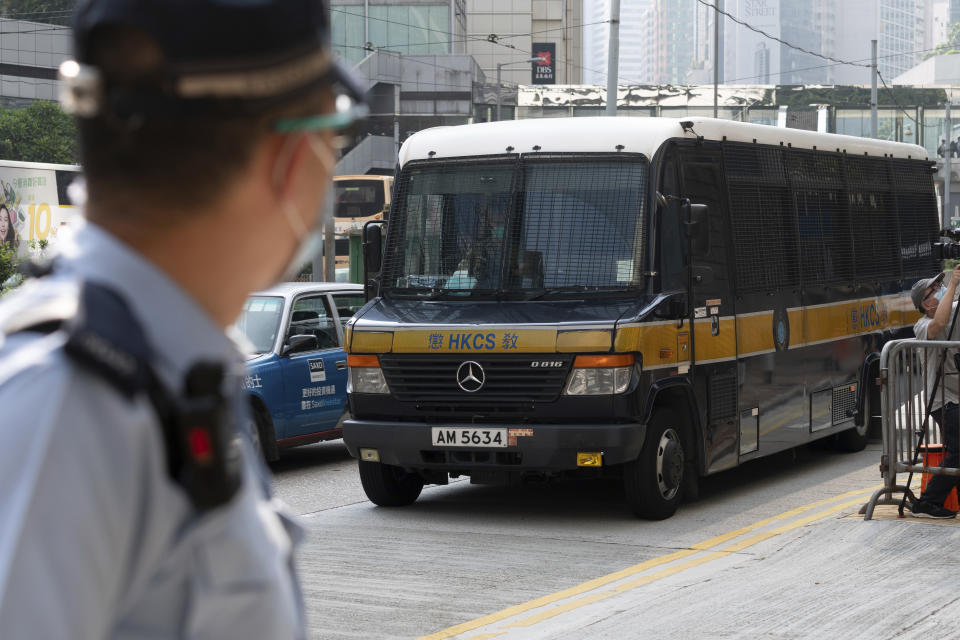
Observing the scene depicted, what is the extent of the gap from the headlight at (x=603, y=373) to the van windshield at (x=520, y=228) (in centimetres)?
65

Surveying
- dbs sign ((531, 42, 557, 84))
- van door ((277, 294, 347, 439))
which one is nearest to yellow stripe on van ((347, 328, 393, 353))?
van door ((277, 294, 347, 439))

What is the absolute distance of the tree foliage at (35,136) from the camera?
5044 cm

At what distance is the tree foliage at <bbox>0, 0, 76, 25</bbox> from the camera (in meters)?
62.1

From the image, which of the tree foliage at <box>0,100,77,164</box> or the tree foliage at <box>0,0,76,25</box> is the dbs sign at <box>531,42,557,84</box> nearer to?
the tree foliage at <box>0,0,76,25</box>

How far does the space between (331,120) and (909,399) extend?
8.49 meters

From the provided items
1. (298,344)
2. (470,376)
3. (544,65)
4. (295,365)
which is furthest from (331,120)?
(544,65)

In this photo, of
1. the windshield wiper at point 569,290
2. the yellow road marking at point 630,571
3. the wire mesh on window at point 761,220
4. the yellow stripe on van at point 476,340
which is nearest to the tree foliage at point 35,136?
the wire mesh on window at point 761,220

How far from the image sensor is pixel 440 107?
238 feet

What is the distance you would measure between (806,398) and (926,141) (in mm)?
77822

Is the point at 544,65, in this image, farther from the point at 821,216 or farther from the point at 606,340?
the point at 606,340

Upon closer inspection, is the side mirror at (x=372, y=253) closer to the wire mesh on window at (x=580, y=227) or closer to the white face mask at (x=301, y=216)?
the wire mesh on window at (x=580, y=227)

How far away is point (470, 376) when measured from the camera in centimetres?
973

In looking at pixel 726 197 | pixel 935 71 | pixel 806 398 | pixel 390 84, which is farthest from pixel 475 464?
pixel 935 71

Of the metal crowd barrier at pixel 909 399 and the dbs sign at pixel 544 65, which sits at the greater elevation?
the dbs sign at pixel 544 65
